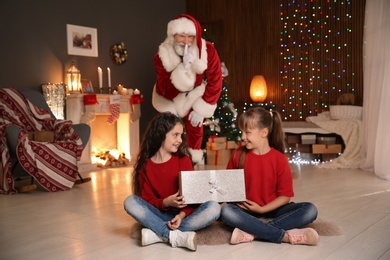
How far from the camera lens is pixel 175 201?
2227 mm

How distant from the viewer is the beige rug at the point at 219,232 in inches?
89.4

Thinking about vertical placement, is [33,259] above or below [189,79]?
below

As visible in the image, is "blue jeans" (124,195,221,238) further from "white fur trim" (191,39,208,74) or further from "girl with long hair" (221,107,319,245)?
"white fur trim" (191,39,208,74)

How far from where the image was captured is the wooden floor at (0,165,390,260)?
2.14 meters

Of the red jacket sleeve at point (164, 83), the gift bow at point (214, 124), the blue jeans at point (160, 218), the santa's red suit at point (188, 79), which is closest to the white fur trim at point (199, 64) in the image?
the santa's red suit at point (188, 79)

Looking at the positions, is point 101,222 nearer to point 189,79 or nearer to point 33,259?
point 33,259

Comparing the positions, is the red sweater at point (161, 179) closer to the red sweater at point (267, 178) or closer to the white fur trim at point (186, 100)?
the red sweater at point (267, 178)

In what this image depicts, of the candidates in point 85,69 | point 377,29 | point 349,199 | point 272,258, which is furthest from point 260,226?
point 85,69

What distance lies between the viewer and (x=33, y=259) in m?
2.12

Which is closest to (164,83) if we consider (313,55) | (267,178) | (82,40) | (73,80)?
(267,178)

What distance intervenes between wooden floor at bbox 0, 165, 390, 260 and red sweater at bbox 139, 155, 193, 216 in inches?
10.0

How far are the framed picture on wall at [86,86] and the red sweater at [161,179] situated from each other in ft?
10.9

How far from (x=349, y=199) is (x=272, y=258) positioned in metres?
1.55

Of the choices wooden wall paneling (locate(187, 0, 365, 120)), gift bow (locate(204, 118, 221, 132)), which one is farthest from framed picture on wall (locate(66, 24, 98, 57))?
wooden wall paneling (locate(187, 0, 365, 120))
